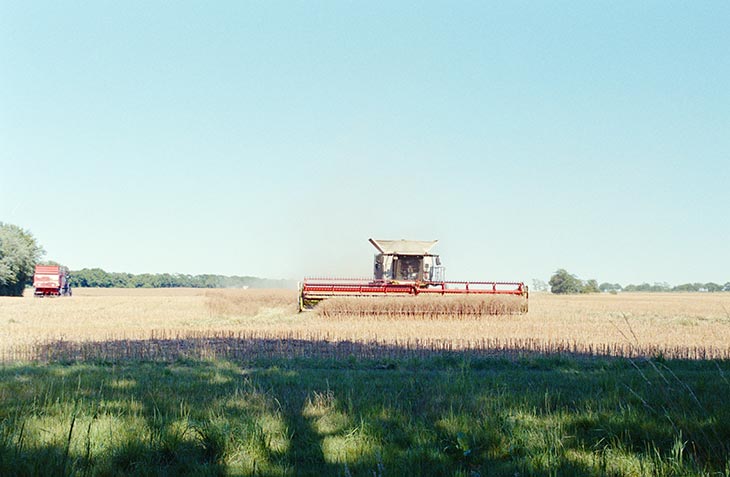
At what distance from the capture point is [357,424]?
5367mm

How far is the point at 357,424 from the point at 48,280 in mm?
54168

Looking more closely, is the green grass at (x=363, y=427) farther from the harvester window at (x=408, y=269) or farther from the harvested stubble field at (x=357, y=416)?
the harvester window at (x=408, y=269)

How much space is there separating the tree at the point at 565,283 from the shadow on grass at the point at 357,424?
8637cm

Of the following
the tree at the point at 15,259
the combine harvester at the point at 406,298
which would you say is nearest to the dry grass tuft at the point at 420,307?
the combine harvester at the point at 406,298

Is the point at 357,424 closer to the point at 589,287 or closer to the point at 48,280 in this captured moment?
the point at 48,280

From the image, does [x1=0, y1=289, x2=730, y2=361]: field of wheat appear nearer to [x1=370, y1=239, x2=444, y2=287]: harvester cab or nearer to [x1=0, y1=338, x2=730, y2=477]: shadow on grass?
[x1=0, y1=338, x2=730, y2=477]: shadow on grass

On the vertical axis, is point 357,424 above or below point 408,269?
below

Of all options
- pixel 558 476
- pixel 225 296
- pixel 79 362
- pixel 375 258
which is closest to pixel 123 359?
pixel 79 362

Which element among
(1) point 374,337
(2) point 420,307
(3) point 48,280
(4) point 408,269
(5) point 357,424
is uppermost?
(4) point 408,269

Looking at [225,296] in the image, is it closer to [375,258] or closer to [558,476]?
[375,258]

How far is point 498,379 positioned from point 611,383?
1417mm

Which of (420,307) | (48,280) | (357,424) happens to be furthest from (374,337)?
(48,280)

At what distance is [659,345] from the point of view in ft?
44.8

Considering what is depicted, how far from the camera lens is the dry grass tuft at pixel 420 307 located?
21531mm
